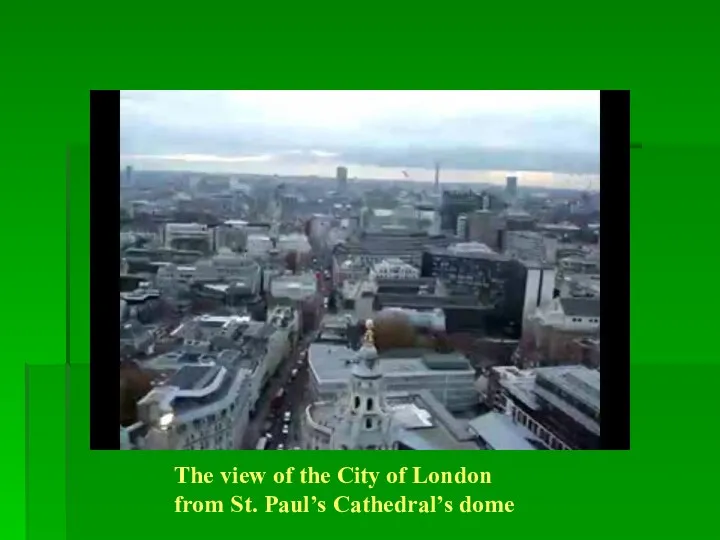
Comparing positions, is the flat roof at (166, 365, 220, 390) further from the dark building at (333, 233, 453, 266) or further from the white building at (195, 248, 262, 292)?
the dark building at (333, 233, 453, 266)

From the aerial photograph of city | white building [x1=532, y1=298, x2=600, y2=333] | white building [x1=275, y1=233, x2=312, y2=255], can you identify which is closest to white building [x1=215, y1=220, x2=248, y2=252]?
the aerial photograph of city

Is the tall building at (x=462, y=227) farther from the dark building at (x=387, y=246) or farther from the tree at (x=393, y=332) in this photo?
the tree at (x=393, y=332)

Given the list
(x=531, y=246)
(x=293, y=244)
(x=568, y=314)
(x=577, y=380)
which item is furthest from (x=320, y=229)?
(x=577, y=380)

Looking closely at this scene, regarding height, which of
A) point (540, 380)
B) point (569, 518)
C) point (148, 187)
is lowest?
point (569, 518)
